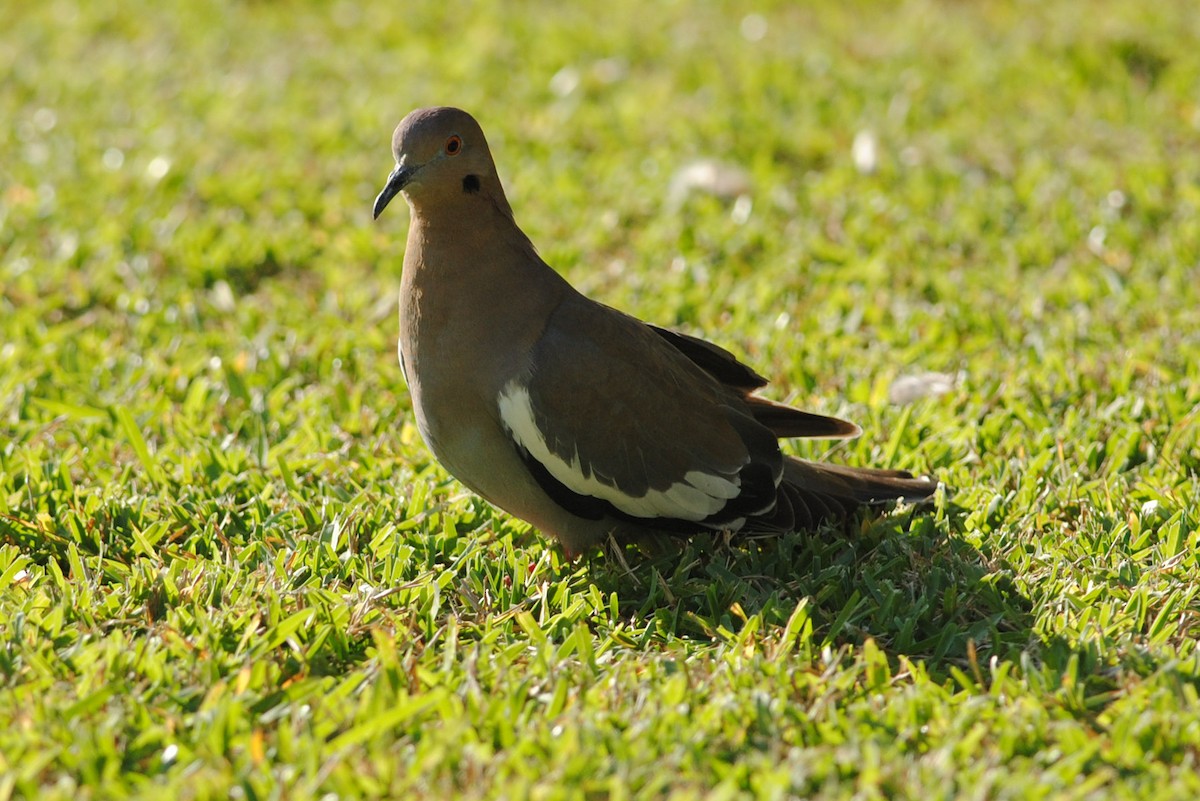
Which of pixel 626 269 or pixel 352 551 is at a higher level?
pixel 626 269

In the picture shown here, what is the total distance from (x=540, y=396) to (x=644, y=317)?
1829 mm

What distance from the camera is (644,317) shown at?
199 inches

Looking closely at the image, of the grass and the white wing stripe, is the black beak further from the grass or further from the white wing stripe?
the grass

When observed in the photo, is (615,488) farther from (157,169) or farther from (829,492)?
(157,169)

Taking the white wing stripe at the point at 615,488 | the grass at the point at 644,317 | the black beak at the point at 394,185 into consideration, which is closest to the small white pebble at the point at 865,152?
the grass at the point at 644,317

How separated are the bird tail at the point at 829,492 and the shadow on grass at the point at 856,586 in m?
0.07

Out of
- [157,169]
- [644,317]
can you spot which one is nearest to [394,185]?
[644,317]

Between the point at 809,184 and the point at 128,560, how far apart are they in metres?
3.62

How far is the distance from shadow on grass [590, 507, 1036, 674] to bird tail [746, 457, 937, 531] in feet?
0.22

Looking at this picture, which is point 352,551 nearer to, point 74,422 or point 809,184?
point 74,422

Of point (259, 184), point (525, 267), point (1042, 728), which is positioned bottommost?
point (1042, 728)

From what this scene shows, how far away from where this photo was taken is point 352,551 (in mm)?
3438

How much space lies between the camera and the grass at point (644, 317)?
2.69 metres

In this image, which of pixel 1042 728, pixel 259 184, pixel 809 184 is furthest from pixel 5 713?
pixel 809 184
